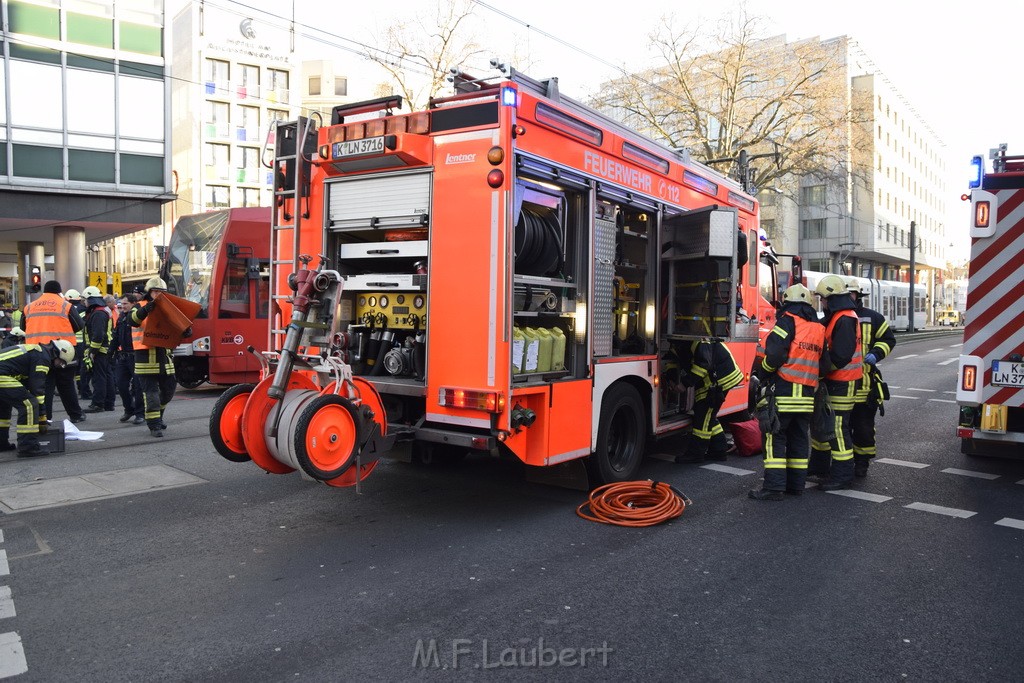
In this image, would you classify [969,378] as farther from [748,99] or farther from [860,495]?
[748,99]

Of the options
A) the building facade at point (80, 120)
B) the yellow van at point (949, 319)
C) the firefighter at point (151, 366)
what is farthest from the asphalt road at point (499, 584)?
the yellow van at point (949, 319)

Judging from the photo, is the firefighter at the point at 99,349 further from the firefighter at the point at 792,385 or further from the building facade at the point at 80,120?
the building facade at the point at 80,120

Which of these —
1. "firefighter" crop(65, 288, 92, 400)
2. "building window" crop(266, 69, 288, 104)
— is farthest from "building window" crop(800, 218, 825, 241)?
"firefighter" crop(65, 288, 92, 400)

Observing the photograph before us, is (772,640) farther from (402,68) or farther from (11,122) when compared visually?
(402,68)

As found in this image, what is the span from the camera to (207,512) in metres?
5.73

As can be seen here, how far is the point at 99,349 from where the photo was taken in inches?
437

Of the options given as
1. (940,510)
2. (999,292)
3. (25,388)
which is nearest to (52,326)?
(25,388)

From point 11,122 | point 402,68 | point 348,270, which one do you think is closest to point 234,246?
point 348,270

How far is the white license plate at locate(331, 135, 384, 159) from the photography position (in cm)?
533

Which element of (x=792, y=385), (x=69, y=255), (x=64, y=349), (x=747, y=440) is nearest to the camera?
(x=792, y=385)

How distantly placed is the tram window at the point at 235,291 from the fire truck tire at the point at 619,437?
28.7 ft

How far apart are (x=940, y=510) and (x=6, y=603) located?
6.30 meters

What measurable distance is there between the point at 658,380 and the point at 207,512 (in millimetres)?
3913

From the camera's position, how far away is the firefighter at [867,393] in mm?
7070
